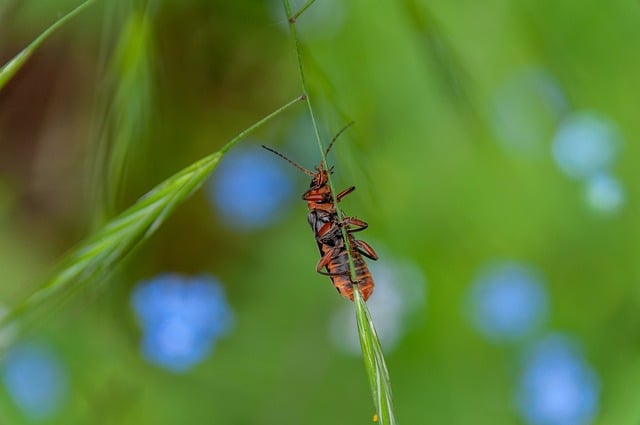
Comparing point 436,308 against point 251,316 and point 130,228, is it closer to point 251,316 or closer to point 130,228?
point 251,316

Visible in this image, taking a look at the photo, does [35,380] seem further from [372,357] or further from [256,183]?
[372,357]

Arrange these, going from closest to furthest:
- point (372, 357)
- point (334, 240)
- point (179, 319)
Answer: point (372, 357)
point (334, 240)
point (179, 319)

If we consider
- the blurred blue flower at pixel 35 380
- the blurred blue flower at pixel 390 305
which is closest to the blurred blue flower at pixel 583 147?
the blurred blue flower at pixel 390 305

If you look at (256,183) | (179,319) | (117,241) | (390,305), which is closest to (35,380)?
(179,319)

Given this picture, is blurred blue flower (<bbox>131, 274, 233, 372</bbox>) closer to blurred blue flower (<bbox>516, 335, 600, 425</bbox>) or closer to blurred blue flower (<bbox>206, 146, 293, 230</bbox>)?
blurred blue flower (<bbox>206, 146, 293, 230</bbox>)

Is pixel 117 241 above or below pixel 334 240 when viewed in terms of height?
below

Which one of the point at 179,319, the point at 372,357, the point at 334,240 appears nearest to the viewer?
the point at 372,357

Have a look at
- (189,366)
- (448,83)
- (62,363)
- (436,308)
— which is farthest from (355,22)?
(62,363)

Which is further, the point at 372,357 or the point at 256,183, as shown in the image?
the point at 256,183
